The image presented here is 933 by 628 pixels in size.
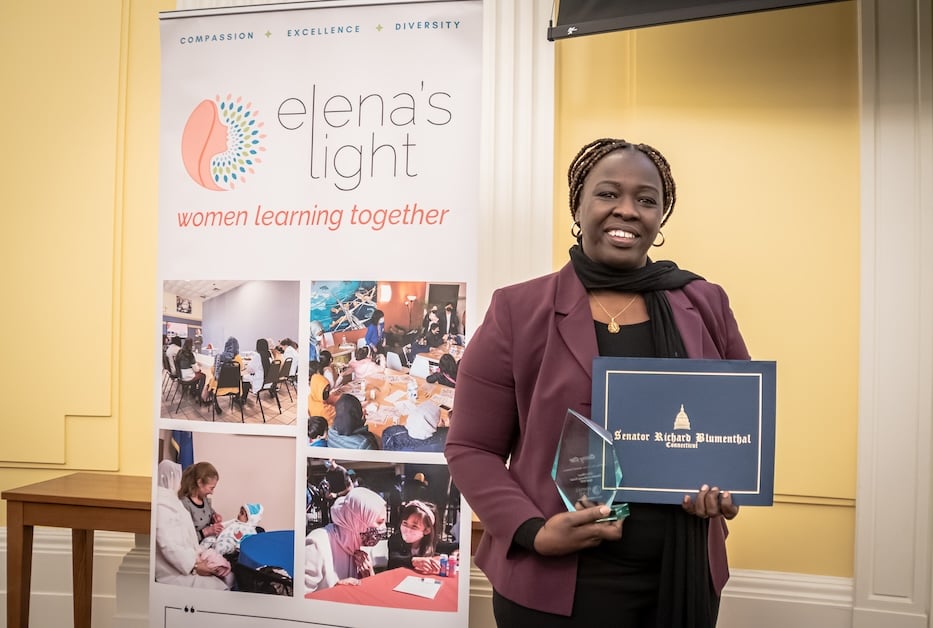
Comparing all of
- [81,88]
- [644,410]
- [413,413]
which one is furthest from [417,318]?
[81,88]

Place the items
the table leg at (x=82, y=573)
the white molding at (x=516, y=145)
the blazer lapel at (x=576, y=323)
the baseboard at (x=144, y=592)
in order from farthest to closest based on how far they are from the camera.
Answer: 1. the table leg at (x=82, y=573)
2. the white molding at (x=516, y=145)
3. the baseboard at (x=144, y=592)
4. the blazer lapel at (x=576, y=323)

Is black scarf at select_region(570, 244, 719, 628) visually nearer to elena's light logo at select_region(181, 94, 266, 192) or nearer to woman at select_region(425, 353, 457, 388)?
woman at select_region(425, 353, 457, 388)

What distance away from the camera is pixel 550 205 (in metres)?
2.57

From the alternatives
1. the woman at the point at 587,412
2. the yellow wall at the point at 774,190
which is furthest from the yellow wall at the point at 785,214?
the woman at the point at 587,412

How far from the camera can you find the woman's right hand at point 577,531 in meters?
1.18

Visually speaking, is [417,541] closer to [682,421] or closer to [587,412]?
[587,412]

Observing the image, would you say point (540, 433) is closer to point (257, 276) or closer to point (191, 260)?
point (257, 276)

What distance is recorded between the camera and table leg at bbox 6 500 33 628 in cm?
247

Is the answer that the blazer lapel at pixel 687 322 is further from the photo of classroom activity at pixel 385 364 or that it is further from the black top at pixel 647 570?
the photo of classroom activity at pixel 385 364

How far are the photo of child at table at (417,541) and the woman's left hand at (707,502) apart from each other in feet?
3.31

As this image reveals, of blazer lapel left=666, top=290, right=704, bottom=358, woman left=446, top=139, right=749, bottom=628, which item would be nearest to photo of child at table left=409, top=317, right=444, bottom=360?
woman left=446, top=139, right=749, bottom=628

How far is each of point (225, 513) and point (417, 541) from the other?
2.01 feet

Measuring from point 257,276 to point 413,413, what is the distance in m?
0.65

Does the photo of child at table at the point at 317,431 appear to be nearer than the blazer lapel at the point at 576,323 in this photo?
No
